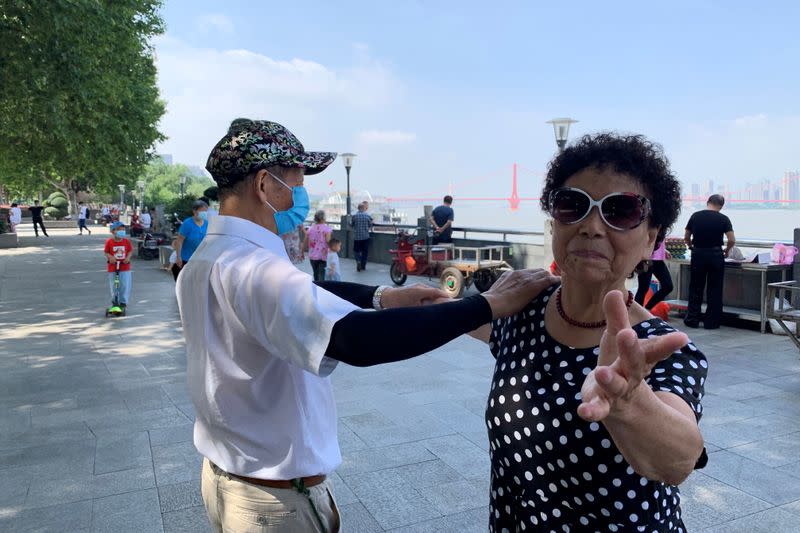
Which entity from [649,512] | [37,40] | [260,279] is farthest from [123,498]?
[37,40]

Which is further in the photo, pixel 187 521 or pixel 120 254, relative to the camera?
pixel 120 254

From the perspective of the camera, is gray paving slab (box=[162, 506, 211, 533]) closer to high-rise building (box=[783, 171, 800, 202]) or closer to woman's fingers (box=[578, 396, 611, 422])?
woman's fingers (box=[578, 396, 611, 422])

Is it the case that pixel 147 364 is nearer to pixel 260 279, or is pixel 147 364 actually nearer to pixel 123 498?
pixel 123 498

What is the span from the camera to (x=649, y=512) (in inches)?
54.9

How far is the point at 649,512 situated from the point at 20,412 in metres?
5.48

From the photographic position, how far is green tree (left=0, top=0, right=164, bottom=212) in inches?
492

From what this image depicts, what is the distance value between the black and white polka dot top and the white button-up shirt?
0.50m

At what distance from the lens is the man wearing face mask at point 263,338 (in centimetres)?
135

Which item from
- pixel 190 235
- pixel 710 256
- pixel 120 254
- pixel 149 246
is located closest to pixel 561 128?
pixel 710 256

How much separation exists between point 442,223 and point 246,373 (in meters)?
13.0

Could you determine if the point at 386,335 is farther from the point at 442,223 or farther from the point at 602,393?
the point at 442,223

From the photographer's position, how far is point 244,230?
63.7 inches

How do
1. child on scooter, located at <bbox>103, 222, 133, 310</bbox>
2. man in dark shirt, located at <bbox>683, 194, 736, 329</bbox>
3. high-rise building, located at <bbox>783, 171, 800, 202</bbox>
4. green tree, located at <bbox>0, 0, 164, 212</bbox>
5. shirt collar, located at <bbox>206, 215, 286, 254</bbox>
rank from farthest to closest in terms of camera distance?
1. high-rise building, located at <bbox>783, 171, 800, 202</bbox>
2. green tree, located at <bbox>0, 0, 164, 212</bbox>
3. child on scooter, located at <bbox>103, 222, 133, 310</bbox>
4. man in dark shirt, located at <bbox>683, 194, 736, 329</bbox>
5. shirt collar, located at <bbox>206, 215, 286, 254</bbox>

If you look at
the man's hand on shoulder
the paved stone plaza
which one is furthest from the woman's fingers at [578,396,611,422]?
the paved stone plaza
